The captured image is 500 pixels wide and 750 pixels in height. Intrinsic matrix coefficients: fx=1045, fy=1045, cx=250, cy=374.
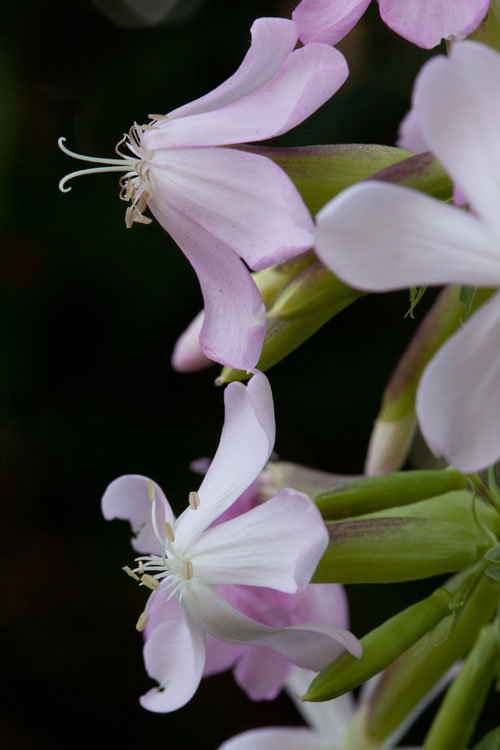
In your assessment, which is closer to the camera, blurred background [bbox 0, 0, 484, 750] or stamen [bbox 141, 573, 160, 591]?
stamen [bbox 141, 573, 160, 591]

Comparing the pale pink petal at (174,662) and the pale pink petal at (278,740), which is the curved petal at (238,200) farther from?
the pale pink petal at (278,740)

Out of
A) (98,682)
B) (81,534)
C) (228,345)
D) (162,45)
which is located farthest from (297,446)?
(228,345)

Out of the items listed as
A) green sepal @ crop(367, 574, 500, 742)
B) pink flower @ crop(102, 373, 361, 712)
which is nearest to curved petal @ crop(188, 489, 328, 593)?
pink flower @ crop(102, 373, 361, 712)

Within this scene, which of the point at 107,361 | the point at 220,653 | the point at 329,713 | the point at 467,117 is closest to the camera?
the point at 467,117

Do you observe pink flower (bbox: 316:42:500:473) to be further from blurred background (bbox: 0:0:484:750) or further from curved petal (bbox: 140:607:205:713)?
blurred background (bbox: 0:0:484:750)

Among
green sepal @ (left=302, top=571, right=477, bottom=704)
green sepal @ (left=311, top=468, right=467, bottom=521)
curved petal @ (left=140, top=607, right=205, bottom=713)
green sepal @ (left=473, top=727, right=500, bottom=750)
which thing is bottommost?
green sepal @ (left=473, top=727, right=500, bottom=750)

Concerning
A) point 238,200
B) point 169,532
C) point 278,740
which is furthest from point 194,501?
point 278,740

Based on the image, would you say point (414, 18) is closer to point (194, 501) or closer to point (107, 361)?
point (194, 501)
